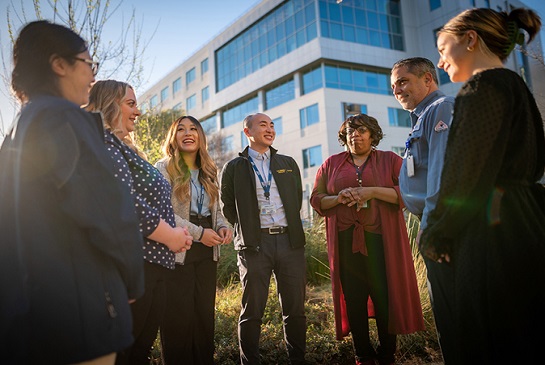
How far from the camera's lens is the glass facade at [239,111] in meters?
36.5

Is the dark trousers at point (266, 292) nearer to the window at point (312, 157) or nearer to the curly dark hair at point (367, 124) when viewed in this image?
the curly dark hair at point (367, 124)

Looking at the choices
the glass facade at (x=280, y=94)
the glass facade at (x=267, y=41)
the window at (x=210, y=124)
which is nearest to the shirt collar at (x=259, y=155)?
the glass facade at (x=267, y=41)

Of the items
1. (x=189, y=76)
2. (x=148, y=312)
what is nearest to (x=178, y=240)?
(x=148, y=312)

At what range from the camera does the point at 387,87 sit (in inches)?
1278

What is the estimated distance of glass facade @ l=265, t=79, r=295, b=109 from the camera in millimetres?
32844

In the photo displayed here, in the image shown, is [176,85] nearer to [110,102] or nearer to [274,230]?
[274,230]

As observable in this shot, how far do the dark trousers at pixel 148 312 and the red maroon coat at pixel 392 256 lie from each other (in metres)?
→ 2.13

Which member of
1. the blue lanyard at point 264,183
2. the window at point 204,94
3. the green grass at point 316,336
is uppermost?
the window at point 204,94

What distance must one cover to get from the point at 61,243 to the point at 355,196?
2.97 m

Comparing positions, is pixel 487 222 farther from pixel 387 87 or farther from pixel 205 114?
pixel 205 114

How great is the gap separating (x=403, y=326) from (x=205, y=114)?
137 ft

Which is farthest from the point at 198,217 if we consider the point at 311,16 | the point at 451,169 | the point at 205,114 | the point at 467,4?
the point at 205,114

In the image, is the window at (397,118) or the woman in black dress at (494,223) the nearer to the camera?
the woman in black dress at (494,223)

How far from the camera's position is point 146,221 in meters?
2.11
